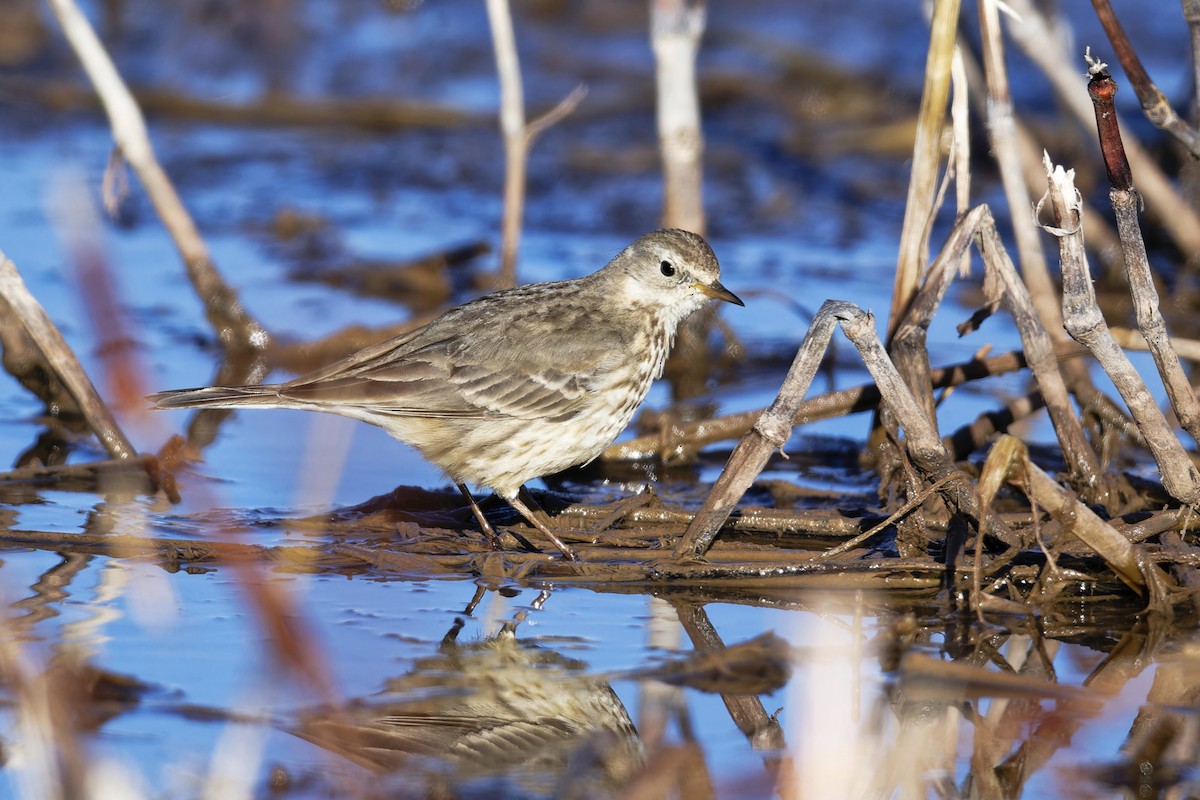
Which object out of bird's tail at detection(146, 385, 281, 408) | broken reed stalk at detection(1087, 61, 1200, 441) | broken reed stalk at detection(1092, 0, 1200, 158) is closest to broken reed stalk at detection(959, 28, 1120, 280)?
broken reed stalk at detection(1092, 0, 1200, 158)

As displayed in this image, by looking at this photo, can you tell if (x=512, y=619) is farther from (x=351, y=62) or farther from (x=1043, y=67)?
(x=351, y=62)

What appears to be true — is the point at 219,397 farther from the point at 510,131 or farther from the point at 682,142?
the point at 682,142

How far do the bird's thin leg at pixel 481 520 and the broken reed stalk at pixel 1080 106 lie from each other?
3.62 m

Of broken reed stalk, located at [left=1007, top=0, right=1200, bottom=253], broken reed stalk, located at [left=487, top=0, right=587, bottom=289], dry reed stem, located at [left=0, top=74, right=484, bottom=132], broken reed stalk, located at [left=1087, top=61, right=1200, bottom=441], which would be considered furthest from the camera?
dry reed stem, located at [left=0, top=74, right=484, bottom=132]

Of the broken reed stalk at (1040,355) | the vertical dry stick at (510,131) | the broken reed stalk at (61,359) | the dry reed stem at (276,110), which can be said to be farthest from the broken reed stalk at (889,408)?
the dry reed stem at (276,110)

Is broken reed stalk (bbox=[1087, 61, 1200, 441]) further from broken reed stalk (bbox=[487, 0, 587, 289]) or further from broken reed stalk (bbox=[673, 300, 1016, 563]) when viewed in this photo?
broken reed stalk (bbox=[487, 0, 587, 289])

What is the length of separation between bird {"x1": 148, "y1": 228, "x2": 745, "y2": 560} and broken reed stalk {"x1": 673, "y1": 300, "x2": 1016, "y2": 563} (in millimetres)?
860

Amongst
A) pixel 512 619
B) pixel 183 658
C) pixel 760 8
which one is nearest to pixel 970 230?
pixel 512 619

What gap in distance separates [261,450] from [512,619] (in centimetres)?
234

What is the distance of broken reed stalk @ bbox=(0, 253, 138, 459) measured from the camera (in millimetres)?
5785

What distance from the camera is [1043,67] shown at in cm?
751

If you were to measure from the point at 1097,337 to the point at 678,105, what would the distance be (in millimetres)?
3528

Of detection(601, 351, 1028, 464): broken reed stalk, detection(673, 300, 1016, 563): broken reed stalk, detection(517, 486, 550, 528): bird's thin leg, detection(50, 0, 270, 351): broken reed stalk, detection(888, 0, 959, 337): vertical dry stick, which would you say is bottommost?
detection(673, 300, 1016, 563): broken reed stalk

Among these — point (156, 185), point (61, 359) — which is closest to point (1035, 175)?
point (156, 185)
